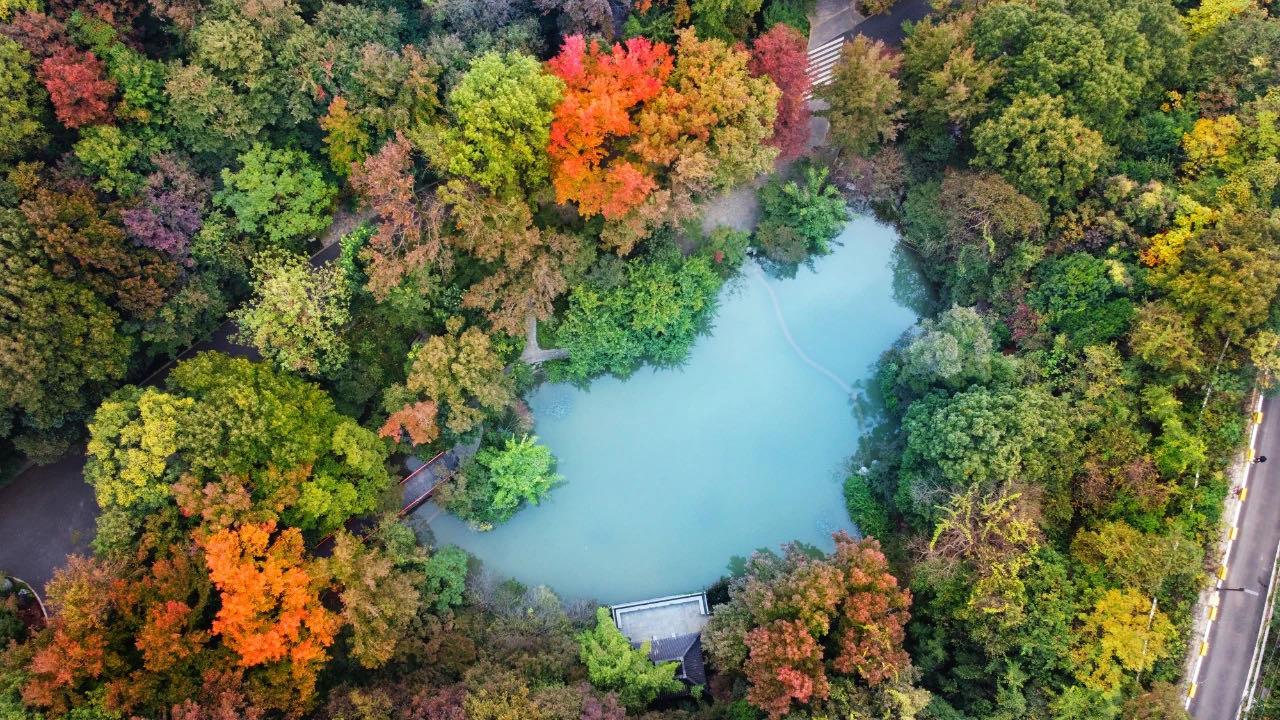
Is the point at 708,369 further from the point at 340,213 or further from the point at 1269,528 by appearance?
the point at 1269,528

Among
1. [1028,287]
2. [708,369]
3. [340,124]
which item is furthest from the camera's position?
[708,369]

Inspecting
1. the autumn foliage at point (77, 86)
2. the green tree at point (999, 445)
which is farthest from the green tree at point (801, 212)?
the autumn foliage at point (77, 86)

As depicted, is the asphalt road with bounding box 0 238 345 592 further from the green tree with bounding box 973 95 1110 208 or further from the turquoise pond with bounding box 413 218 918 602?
the green tree with bounding box 973 95 1110 208

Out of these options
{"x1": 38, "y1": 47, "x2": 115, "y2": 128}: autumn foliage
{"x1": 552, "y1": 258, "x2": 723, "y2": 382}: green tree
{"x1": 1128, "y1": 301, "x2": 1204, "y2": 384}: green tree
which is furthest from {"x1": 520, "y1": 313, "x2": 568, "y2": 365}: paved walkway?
{"x1": 1128, "y1": 301, "x2": 1204, "y2": 384}: green tree

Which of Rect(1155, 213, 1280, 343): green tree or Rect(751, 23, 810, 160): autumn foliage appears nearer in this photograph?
Answer: Rect(1155, 213, 1280, 343): green tree

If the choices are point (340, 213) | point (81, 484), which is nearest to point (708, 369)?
point (340, 213)
